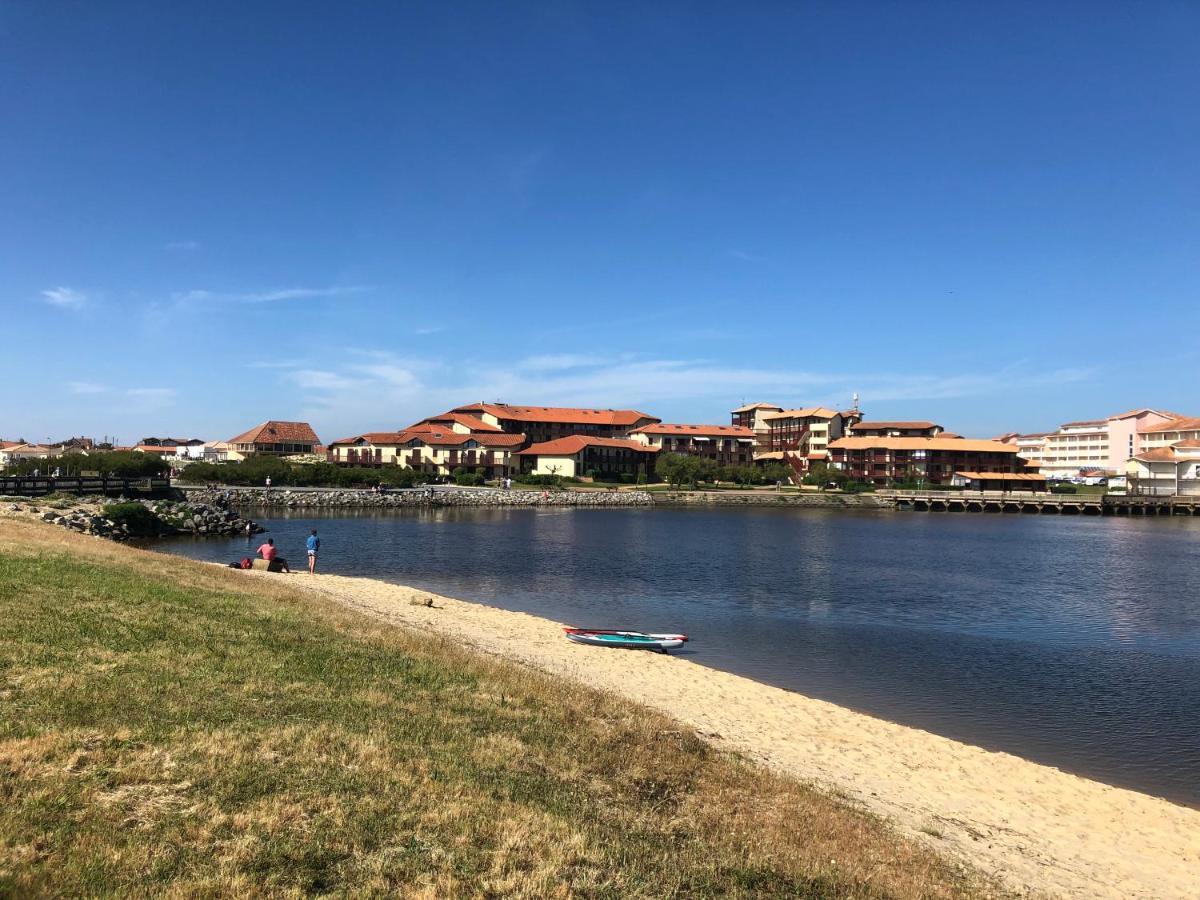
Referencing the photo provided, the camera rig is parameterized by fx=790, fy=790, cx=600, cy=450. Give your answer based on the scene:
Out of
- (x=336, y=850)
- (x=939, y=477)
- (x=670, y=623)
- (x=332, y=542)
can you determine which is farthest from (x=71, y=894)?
(x=939, y=477)

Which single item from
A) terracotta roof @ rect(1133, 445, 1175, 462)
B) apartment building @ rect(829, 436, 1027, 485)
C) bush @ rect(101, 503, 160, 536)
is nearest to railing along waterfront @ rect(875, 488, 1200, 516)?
apartment building @ rect(829, 436, 1027, 485)

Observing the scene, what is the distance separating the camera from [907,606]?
37.9 metres

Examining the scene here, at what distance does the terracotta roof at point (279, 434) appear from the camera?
148 metres

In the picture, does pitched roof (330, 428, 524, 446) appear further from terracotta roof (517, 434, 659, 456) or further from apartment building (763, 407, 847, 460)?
apartment building (763, 407, 847, 460)

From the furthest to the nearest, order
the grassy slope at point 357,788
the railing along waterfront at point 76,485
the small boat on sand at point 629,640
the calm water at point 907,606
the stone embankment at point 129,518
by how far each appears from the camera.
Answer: the railing along waterfront at point 76,485 < the stone embankment at point 129,518 < the small boat on sand at point 629,640 < the calm water at point 907,606 < the grassy slope at point 357,788

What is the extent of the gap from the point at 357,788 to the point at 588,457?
134 meters

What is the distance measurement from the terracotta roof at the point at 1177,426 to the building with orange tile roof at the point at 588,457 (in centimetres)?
10095

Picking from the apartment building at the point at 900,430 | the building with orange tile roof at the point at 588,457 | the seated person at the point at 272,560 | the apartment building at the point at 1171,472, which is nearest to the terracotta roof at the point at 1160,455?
the apartment building at the point at 1171,472

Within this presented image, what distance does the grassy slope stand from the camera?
7.23 meters

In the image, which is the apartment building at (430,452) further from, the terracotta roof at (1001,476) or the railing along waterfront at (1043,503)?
the terracotta roof at (1001,476)

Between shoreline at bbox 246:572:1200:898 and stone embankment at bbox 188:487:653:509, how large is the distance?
7503 centimetres

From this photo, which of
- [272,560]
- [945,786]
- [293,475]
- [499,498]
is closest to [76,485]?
[293,475]

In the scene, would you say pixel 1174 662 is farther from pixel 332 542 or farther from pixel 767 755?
pixel 332 542

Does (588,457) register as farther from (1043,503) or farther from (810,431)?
(1043,503)
